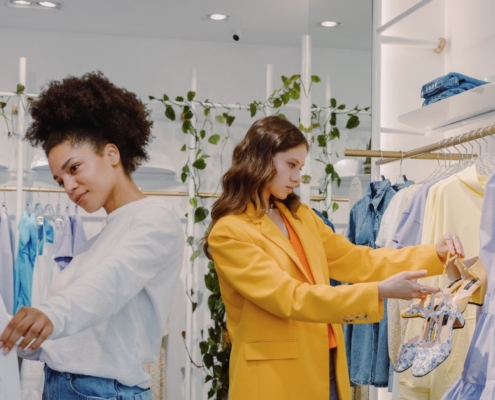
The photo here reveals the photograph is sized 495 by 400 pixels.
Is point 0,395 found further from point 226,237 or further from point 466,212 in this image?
point 466,212

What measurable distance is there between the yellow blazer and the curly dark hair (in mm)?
488

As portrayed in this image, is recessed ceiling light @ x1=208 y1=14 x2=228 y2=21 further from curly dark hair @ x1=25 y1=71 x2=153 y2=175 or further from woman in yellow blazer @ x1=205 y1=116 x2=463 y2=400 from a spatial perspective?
curly dark hair @ x1=25 y1=71 x2=153 y2=175

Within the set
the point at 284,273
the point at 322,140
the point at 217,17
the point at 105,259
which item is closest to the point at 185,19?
→ the point at 217,17

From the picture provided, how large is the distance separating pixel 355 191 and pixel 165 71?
216 centimetres

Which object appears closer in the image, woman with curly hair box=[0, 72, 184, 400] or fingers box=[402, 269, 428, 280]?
woman with curly hair box=[0, 72, 184, 400]

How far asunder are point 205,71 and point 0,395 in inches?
168

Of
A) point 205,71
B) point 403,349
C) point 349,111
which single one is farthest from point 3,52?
point 403,349

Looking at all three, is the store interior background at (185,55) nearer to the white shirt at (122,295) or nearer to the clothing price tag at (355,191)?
the clothing price tag at (355,191)

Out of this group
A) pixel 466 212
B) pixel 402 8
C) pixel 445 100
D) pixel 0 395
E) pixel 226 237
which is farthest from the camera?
pixel 402 8

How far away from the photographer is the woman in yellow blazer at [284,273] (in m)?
2.16

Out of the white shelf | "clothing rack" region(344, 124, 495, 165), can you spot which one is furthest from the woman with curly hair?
the white shelf

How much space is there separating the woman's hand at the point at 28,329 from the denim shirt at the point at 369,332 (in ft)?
6.40

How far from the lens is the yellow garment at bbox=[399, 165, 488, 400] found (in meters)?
2.51

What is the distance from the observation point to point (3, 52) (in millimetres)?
5262
